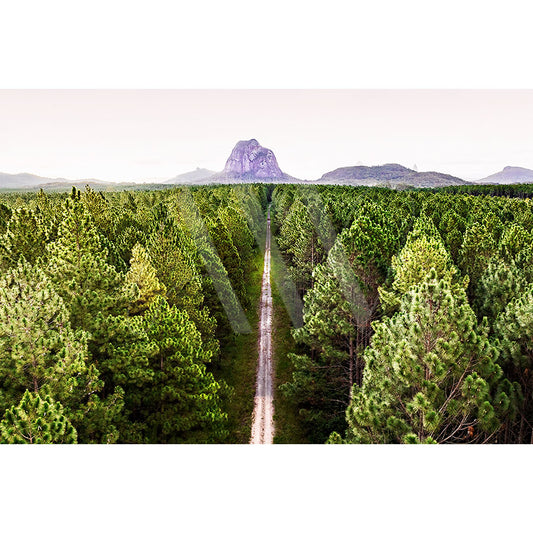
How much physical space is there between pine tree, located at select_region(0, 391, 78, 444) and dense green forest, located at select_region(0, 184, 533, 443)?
1.2 inches

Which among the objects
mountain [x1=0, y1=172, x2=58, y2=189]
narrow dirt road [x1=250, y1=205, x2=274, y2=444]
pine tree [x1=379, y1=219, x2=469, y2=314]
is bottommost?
narrow dirt road [x1=250, y1=205, x2=274, y2=444]

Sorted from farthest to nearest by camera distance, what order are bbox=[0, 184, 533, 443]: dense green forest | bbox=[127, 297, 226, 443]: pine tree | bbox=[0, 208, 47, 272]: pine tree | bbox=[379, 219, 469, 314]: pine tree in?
bbox=[0, 208, 47, 272]: pine tree
bbox=[379, 219, 469, 314]: pine tree
bbox=[127, 297, 226, 443]: pine tree
bbox=[0, 184, 533, 443]: dense green forest

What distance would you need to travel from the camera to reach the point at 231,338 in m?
25.8

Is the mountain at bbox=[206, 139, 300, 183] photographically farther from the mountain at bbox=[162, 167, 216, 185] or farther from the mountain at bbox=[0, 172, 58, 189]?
the mountain at bbox=[0, 172, 58, 189]

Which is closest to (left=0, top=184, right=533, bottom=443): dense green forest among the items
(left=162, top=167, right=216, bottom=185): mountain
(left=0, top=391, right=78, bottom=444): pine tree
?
(left=0, top=391, right=78, bottom=444): pine tree

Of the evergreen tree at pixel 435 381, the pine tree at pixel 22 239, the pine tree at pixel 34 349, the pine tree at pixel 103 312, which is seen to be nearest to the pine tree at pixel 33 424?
the pine tree at pixel 34 349

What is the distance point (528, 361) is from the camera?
1054 cm

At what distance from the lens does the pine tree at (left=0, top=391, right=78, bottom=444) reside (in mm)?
6755

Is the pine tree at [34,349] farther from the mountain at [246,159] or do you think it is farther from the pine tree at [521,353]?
the pine tree at [521,353]

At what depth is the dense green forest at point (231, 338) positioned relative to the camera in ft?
27.6

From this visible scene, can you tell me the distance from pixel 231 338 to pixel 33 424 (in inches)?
754

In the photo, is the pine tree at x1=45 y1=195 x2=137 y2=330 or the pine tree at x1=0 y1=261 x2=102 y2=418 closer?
the pine tree at x1=0 y1=261 x2=102 y2=418
